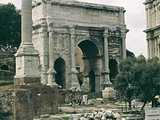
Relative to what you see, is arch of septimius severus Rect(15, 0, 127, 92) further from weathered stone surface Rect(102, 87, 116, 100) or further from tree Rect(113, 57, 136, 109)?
tree Rect(113, 57, 136, 109)

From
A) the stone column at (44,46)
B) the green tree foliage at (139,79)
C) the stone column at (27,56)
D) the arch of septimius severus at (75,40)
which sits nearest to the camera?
the stone column at (27,56)

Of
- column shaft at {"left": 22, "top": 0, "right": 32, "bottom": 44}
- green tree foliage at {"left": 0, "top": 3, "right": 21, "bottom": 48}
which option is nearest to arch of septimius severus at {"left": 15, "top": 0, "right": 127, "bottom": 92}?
green tree foliage at {"left": 0, "top": 3, "right": 21, "bottom": 48}

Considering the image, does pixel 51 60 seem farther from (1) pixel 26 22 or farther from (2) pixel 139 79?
(1) pixel 26 22

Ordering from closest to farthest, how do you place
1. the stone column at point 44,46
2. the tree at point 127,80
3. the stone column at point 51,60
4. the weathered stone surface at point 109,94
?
the tree at point 127,80, the weathered stone surface at point 109,94, the stone column at point 51,60, the stone column at point 44,46

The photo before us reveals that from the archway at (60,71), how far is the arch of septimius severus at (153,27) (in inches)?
459

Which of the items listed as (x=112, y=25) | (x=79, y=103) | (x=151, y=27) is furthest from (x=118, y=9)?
(x=79, y=103)

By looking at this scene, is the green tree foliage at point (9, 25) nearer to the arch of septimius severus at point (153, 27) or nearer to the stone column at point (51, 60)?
the stone column at point (51, 60)

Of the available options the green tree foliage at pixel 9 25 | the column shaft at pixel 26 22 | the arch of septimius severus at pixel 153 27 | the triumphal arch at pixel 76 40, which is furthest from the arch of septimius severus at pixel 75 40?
the column shaft at pixel 26 22

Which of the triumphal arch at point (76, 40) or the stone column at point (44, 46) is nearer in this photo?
the stone column at point (44, 46)

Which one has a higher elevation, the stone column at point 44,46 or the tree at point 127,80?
the stone column at point 44,46

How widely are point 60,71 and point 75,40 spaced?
182 inches

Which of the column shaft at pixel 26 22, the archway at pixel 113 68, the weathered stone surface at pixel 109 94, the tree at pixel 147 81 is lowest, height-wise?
the weathered stone surface at pixel 109 94

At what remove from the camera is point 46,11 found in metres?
69.9

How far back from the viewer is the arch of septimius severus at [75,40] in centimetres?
6975
